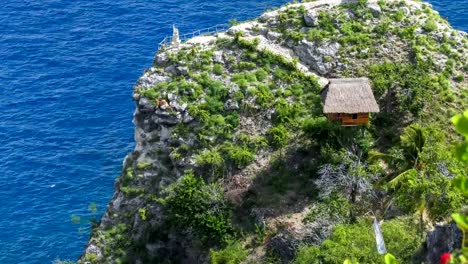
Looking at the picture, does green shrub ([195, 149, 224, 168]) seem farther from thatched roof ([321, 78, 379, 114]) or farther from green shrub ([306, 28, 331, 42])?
green shrub ([306, 28, 331, 42])

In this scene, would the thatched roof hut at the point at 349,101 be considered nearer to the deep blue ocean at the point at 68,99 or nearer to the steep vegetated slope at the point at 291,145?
the steep vegetated slope at the point at 291,145

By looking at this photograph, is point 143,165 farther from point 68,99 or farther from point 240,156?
point 68,99

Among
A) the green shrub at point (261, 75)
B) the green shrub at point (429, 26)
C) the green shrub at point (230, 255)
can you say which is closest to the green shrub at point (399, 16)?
the green shrub at point (429, 26)

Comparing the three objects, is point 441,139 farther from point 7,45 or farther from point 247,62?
point 7,45

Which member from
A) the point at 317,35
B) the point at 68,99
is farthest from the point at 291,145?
the point at 68,99

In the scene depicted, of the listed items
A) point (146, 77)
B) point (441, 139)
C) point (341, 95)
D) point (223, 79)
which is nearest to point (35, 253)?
point (146, 77)

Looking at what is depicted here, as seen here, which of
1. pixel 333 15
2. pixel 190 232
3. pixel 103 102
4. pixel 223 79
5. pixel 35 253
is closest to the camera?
pixel 190 232

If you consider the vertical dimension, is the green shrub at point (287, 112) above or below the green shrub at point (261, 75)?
below
